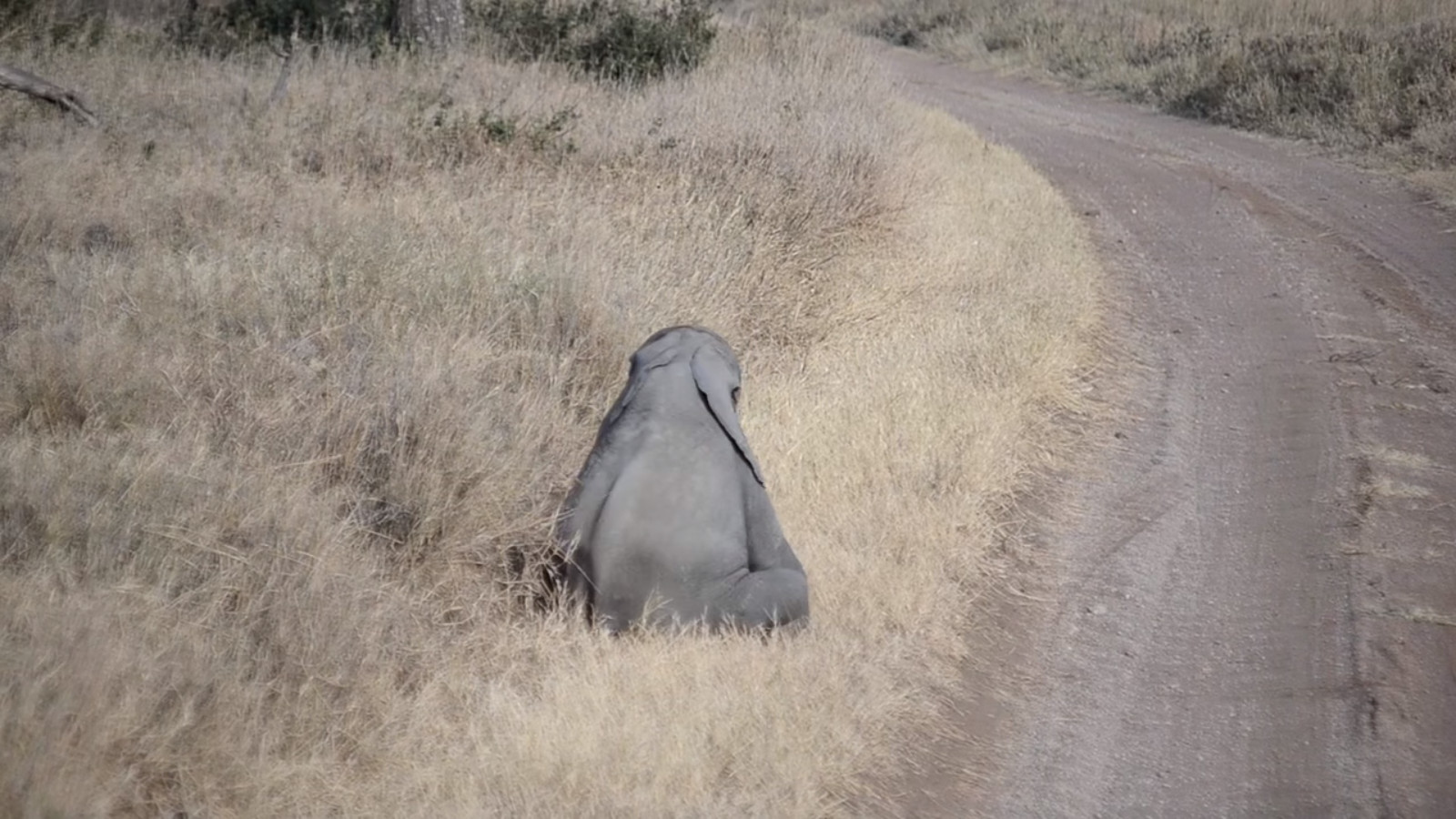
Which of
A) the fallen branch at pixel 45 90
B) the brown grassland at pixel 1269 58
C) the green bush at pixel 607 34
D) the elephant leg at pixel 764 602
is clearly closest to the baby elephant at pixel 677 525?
the elephant leg at pixel 764 602

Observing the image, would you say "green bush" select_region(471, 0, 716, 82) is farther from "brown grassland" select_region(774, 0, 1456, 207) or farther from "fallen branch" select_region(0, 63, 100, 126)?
"brown grassland" select_region(774, 0, 1456, 207)

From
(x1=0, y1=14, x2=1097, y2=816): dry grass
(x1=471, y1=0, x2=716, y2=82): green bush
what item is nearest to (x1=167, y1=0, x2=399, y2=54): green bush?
(x1=471, y1=0, x2=716, y2=82): green bush

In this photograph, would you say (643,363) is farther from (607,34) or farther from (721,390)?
(607,34)

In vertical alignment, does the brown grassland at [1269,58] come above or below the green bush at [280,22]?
above

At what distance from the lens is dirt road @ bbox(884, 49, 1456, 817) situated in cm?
481

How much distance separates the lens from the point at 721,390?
17.5 feet

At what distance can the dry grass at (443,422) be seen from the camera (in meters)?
4.15

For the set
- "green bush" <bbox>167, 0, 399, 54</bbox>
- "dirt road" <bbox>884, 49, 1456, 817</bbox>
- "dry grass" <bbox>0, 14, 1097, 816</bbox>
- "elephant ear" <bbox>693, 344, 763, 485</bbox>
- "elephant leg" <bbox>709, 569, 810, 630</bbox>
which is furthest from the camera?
"green bush" <bbox>167, 0, 399, 54</bbox>

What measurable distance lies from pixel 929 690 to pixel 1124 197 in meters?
9.72

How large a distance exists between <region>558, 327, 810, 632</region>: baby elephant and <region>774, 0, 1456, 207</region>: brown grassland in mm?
10620

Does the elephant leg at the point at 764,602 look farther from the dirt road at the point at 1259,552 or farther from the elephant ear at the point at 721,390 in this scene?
the dirt road at the point at 1259,552

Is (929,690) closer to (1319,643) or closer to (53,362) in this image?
(1319,643)

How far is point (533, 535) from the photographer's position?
572cm

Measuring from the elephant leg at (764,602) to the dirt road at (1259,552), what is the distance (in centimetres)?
83
